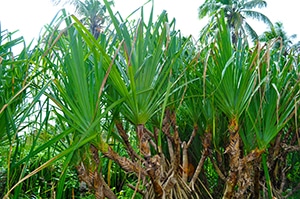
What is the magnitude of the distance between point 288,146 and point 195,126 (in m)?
0.33

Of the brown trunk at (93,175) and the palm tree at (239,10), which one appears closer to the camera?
the brown trunk at (93,175)

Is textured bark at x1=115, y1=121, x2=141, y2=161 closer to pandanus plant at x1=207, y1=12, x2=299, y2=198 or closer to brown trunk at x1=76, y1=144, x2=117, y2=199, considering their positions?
brown trunk at x1=76, y1=144, x2=117, y2=199

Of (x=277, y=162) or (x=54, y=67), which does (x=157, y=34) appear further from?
(x=277, y=162)

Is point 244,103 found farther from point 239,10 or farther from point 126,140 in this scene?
point 239,10

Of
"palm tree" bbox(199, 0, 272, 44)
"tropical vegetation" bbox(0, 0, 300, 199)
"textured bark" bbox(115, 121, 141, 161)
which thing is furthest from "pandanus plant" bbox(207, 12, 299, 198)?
"palm tree" bbox(199, 0, 272, 44)

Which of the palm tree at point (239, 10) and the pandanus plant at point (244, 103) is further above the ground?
the palm tree at point (239, 10)

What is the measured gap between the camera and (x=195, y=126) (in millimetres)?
1127

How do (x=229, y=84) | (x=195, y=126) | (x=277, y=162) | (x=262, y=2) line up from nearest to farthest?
(x=229, y=84) → (x=195, y=126) → (x=277, y=162) → (x=262, y=2)

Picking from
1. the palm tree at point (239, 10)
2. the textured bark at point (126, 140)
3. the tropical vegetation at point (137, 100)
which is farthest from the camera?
the palm tree at point (239, 10)

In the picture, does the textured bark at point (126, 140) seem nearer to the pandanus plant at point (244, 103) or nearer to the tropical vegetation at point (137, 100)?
the tropical vegetation at point (137, 100)

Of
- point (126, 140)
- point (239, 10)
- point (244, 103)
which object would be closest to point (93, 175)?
point (126, 140)

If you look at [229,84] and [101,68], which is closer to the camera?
[101,68]

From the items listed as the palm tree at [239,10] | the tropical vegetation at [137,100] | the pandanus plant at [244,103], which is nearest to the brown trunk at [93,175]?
the tropical vegetation at [137,100]

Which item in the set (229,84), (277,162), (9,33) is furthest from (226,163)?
(9,33)
